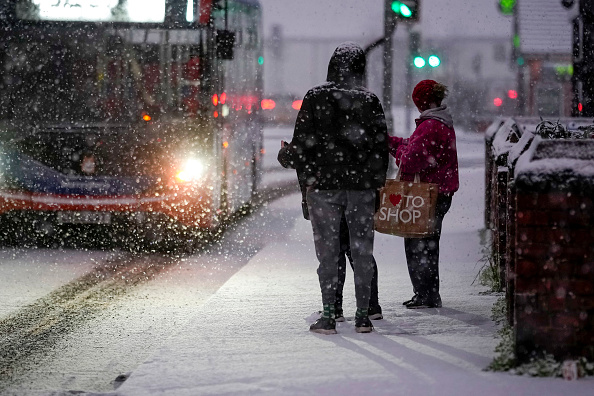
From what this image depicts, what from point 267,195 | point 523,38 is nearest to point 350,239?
point 267,195

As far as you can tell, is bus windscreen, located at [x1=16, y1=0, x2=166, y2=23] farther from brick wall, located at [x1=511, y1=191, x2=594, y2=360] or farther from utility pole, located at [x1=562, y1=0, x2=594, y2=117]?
brick wall, located at [x1=511, y1=191, x2=594, y2=360]

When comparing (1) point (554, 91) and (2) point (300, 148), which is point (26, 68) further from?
(1) point (554, 91)

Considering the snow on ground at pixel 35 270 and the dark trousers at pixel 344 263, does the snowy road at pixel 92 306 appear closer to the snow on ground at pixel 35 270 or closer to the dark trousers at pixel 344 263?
the snow on ground at pixel 35 270

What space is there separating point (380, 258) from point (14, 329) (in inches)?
177

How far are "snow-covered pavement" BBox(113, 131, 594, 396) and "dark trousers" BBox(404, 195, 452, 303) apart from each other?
0.57 feet

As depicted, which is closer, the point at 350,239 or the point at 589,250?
the point at 589,250

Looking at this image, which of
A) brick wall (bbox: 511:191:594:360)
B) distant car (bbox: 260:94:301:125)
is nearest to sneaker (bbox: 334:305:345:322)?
brick wall (bbox: 511:191:594:360)

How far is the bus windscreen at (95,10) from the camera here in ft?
36.8

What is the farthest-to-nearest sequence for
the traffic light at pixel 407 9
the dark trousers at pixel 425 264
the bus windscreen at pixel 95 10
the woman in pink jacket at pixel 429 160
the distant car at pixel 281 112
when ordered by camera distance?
1. the distant car at pixel 281 112
2. the traffic light at pixel 407 9
3. the bus windscreen at pixel 95 10
4. the dark trousers at pixel 425 264
5. the woman in pink jacket at pixel 429 160

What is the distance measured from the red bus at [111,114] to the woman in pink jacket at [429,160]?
16.3 ft

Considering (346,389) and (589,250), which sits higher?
(589,250)

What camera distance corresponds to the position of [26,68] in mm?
11469

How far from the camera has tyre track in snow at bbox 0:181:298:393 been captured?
243 inches

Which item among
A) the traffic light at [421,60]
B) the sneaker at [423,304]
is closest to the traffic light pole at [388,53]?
the traffic light at [421,60]
